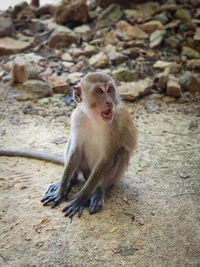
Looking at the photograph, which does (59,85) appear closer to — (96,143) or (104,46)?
(104,46)

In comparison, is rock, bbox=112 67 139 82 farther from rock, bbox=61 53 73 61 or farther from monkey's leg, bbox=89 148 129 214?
monkey's leg, bbox=89 148 129 214

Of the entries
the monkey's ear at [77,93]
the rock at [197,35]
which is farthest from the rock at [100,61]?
the monkey's ear at [77,93]

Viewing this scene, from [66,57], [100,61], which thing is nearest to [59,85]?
[100,61]

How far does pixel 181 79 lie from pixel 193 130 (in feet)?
7.01

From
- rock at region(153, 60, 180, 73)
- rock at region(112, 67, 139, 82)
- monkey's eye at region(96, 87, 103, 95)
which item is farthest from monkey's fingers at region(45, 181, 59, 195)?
rock at region(153, 60, 180, 73)

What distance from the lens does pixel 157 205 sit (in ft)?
9.95

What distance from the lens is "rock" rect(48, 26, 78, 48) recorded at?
307 inches

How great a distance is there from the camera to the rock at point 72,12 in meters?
8.35

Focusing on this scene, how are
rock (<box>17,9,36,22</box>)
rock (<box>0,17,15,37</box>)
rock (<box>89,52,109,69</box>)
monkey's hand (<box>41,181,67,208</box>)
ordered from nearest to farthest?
monkey's hand (<box>41,181,67,208</box>) < rock (<box>89,52,109,69</box>) < rock (<box>0,17,15,37</box>) < rock (<box>17,9,36,22</box>)

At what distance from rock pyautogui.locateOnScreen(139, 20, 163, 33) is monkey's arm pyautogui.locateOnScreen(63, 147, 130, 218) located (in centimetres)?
604

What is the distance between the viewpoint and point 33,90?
20.0 ft

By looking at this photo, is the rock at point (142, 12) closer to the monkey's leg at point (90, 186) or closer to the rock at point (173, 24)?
the rock at point (173, 24)

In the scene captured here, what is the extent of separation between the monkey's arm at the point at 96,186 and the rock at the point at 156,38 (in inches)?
211

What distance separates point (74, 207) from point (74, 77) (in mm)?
4342
